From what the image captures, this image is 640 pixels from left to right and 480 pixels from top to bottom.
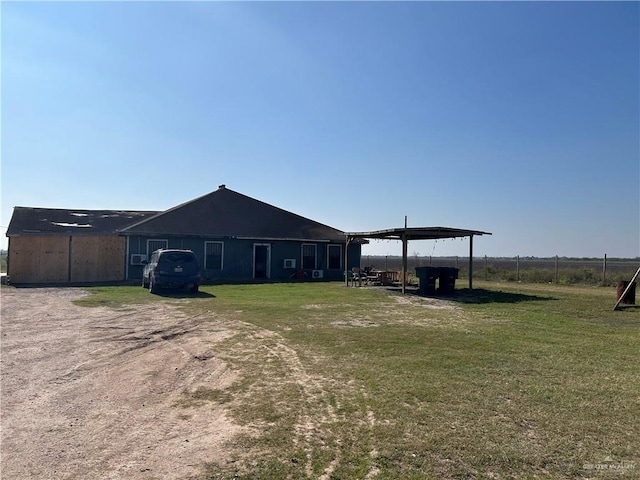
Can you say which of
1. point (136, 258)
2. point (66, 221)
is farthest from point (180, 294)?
point (66, 221)

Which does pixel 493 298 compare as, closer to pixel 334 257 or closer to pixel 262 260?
pixel 334 257

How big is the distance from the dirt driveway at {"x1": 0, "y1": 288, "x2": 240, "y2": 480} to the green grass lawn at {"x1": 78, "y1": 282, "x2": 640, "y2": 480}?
14.0 inches

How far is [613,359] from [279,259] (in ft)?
71.9

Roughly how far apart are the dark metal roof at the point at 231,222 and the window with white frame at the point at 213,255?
24.6 inches

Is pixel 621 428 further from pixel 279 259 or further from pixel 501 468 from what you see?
pixel 279 259

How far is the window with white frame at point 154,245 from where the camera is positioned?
25.6 meters

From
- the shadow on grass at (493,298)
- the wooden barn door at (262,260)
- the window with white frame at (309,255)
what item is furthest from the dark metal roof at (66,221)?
the shadow on grass at (493,298)

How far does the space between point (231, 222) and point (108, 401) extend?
23283 millimetres

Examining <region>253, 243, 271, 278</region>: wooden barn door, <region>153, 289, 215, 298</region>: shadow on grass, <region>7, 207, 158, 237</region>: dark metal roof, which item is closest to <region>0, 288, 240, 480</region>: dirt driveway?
<region>153, 289, 215, 298</region>: shadow on grass

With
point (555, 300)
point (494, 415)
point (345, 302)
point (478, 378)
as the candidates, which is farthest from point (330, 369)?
point (555, 300)

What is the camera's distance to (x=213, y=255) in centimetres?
2705

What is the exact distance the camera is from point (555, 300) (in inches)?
664

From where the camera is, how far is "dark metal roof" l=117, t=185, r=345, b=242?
87.2 feet

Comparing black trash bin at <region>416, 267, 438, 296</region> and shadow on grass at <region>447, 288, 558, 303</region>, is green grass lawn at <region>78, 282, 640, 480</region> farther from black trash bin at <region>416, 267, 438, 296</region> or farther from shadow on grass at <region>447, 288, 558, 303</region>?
black trash bin at <region>416, 267, 438, 296</region>
